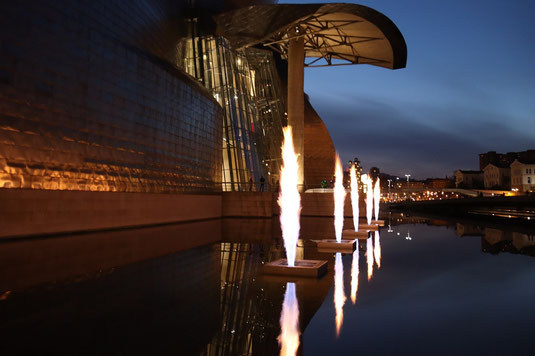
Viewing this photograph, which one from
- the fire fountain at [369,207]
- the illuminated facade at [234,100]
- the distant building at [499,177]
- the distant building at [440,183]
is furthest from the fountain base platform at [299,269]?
the distant building at [440,183]

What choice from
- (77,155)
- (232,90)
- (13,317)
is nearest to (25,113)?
(77,155)

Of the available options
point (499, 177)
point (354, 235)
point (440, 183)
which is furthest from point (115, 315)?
point (440, 183)

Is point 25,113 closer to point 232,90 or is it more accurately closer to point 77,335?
point 77,335

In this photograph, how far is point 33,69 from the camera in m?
13.5

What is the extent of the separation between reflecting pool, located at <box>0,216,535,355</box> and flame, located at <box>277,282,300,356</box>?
0.02m

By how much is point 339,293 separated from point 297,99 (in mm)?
23848

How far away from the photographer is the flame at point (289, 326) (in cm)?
399

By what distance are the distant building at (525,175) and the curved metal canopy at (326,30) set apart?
68125 millimetres

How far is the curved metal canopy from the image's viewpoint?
2644 cm

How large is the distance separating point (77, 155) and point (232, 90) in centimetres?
1833

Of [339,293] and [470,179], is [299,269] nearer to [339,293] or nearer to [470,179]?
[339,293]

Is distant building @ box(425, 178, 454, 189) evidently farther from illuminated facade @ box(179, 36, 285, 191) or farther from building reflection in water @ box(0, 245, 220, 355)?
building reflection in water @ box(0, 245, 220, 355)

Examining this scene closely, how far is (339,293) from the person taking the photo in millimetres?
6410

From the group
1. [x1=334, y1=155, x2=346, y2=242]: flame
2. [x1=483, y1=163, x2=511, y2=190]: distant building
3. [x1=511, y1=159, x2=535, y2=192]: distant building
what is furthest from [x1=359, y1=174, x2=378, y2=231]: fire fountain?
[x1=483, y1=163, x2=511, y2=190]: distant building
